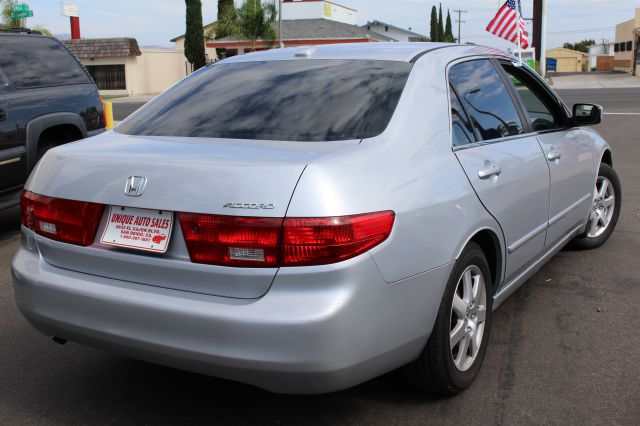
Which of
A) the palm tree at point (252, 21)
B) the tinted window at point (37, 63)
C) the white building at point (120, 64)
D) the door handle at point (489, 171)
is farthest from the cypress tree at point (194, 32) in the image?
the door handle at point (489, 171)

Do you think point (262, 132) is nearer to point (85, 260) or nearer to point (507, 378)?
point (85, 260)

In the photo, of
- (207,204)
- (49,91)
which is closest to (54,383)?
(207,204)

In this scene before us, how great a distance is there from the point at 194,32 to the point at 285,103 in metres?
43.8

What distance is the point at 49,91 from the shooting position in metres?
6.87

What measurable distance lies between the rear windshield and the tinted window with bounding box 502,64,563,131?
1.27 meters

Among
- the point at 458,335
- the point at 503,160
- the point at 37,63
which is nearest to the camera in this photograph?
the point at 458,335

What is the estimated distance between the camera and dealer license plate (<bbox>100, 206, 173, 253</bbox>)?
2.64 metres

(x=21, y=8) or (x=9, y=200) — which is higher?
(x=21, y=8)

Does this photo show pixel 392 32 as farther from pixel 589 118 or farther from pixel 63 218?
pixel 63 218

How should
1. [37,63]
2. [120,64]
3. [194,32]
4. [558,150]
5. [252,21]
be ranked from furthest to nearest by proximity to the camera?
[194,32], [120,64], [252,21], [37,63], [558,150]

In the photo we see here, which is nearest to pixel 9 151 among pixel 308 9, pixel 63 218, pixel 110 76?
pixel 63 218

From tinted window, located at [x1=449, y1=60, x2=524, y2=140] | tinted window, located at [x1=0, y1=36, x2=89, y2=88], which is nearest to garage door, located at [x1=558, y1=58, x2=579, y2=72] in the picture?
tinted window, located at [x1=0, y1=36, x2=89, y2=88]

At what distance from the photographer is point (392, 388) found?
10.9ft

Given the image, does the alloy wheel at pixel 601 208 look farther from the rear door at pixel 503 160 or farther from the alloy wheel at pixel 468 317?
the alloy wheel at pixel 468 317
